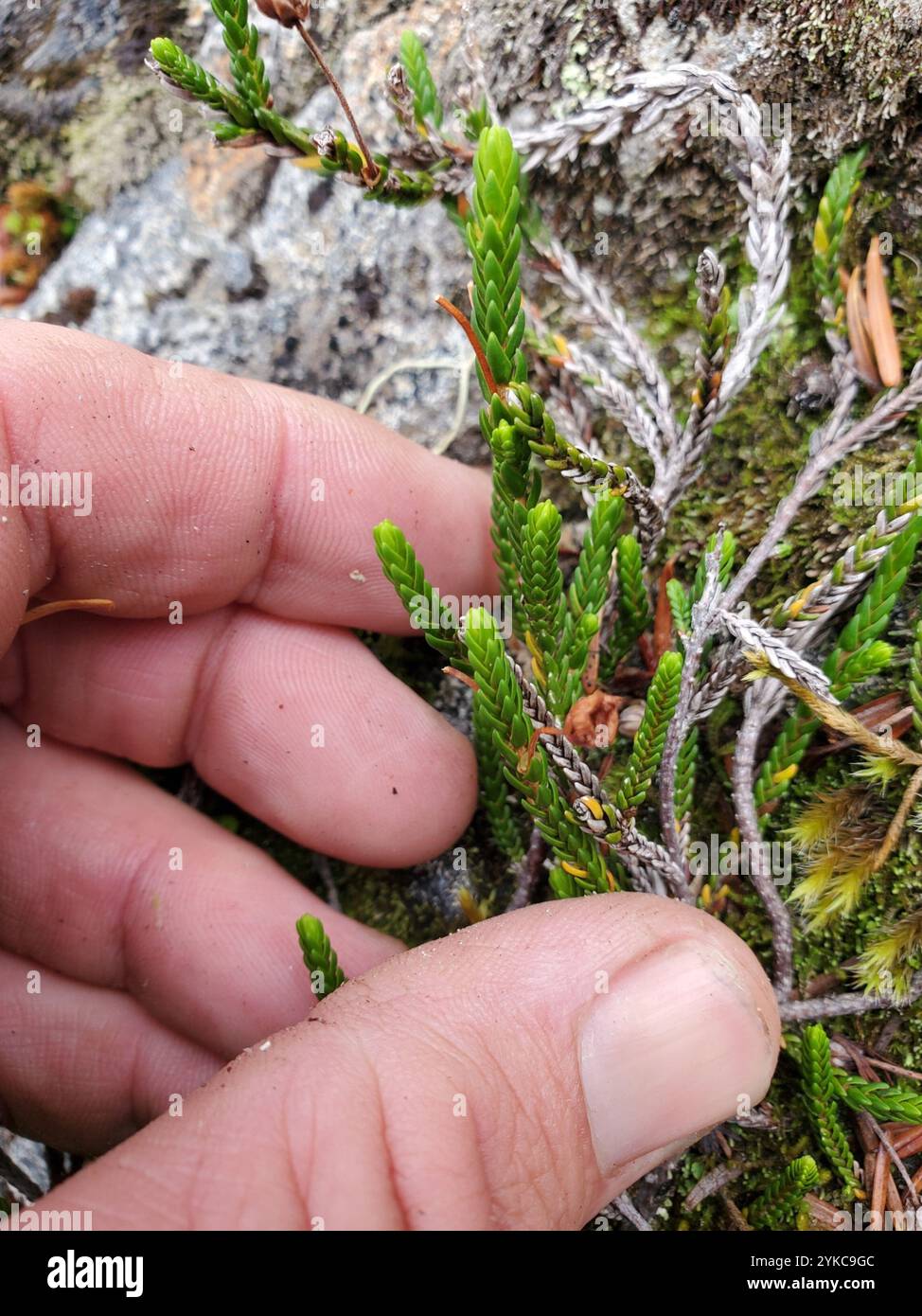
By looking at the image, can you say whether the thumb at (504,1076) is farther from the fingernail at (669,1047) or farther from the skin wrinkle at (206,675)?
the skin wrinkle at (206,675)

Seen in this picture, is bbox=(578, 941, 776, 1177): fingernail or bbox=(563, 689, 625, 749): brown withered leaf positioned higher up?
bbox=(563, 689, 625, 749): brown withered leaf

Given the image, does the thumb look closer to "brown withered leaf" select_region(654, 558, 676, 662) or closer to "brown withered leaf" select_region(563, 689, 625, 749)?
"brown withered leaf" select_region(563, 689, 625, 749)

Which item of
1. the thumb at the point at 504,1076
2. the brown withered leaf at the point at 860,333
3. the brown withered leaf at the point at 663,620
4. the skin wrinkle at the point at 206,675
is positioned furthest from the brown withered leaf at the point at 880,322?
the skin wrinkle at the point at 206,675

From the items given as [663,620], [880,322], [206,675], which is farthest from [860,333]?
[206,675]

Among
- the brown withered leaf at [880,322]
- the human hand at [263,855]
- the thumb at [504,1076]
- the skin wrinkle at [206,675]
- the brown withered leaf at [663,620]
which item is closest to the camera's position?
the thumb at [504,1076]

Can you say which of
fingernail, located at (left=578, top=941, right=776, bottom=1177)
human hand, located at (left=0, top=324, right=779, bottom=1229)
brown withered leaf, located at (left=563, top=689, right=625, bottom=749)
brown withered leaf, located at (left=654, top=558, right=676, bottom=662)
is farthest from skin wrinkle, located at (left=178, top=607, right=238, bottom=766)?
fingernail, located at (left=578, top=941, right=776, bottom=1177)

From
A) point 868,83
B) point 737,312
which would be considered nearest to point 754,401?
point 737,312

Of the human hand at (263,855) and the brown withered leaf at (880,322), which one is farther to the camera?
the brown withered leaf at (880,322)
